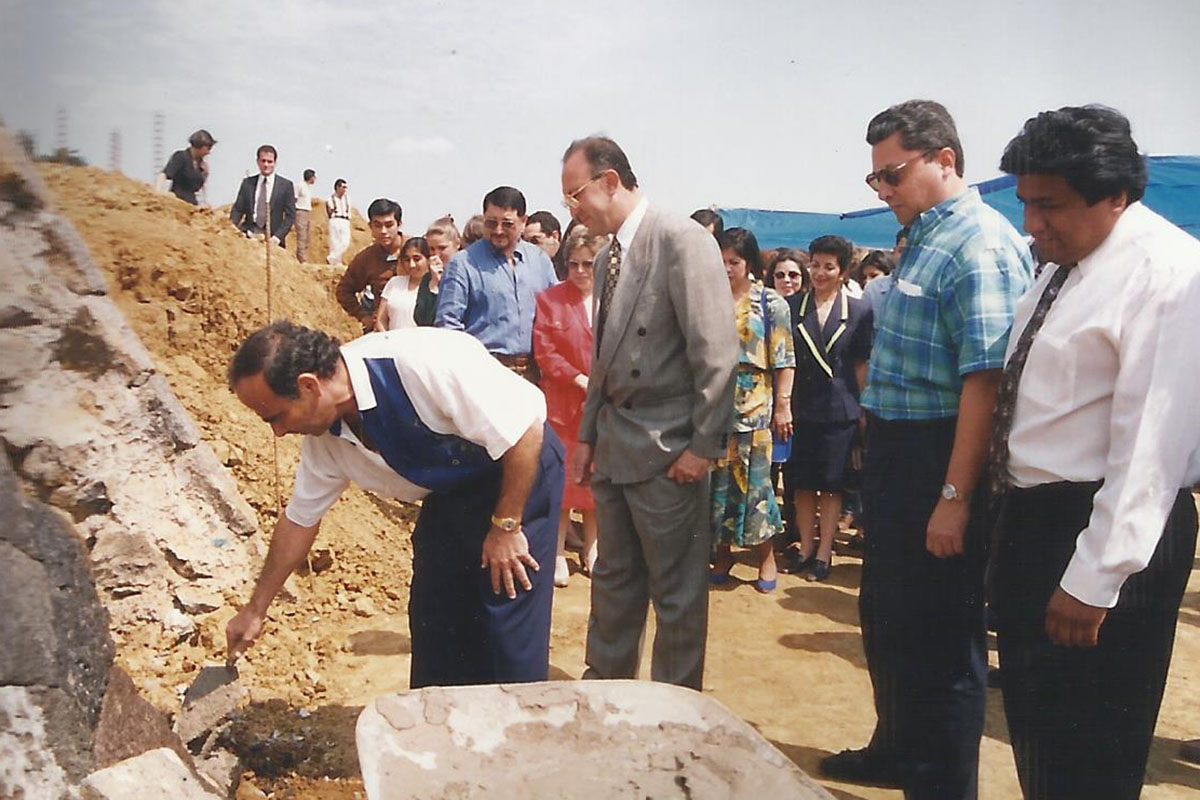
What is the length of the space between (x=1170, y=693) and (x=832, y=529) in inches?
67.2

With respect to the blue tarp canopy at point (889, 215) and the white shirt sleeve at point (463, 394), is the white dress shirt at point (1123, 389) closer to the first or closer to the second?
the white shirt sleeve at point (463, 394)

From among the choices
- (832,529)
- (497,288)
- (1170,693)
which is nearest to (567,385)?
(497,288)

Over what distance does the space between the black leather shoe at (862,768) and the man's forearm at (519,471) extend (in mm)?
1356

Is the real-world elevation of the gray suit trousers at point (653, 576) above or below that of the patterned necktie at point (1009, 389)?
below

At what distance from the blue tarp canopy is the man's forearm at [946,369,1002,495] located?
4397 millimetres

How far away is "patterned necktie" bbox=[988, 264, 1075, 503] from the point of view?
183 centimetres

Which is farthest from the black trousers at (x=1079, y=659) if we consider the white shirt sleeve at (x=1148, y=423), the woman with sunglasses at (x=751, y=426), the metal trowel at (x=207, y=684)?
the woman with sunglasses at (x=751, y=426)

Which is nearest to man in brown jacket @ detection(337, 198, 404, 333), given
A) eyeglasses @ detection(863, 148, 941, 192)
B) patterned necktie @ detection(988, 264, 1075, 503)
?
eyeglasses @ detection(863, 148, 941, 192)

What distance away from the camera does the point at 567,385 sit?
14.5ft

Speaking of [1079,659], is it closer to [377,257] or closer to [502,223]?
[502,223]

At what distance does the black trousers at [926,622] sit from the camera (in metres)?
2.22

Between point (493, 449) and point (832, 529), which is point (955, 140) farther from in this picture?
point (832, 529)

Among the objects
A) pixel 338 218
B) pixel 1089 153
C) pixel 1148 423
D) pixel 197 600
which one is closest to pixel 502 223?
pixel 197 600

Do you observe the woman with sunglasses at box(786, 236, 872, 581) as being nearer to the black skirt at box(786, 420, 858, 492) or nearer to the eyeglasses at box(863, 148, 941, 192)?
the black skirt at box(786, 420, 858, 492)
